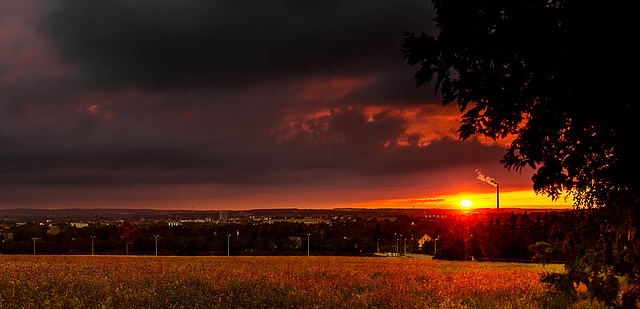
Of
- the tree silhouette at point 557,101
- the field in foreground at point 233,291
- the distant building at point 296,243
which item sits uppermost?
the tree silhouette at point 557,101

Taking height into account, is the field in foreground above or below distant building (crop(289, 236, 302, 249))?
above

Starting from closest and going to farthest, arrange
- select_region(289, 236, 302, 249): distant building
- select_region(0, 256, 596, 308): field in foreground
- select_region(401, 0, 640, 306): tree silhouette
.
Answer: select_region(401, 0, 640, 306): tree silhouette, select_region(0, 256, 596, 308): field in foreground, select_region(289, 236, 302, 249): distant building

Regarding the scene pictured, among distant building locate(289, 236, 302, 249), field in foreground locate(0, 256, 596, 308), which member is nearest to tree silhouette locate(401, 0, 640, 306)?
field in foreground locate(0, 256, 596, 308)

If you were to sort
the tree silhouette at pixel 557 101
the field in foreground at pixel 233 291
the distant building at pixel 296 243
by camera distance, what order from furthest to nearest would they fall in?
the distant building at pixel 296 243, the field in foreground at pixel 233 291, the tree silhouette at pixel 557 101

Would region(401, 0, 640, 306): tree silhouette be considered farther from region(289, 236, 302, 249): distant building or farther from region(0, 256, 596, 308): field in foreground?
region(289, 236, 302, 249): distant building

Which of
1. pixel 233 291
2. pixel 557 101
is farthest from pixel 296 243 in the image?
pixel 557 101

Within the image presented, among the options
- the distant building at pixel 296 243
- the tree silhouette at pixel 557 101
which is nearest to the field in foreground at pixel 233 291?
the tree silhouette at pixel 557 101

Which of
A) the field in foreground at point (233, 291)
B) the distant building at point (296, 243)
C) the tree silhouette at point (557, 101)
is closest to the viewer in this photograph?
the tree silhouette at point (557, 101)

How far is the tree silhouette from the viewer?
22.6 feet

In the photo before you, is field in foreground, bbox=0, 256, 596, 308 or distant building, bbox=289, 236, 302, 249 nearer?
field in foreground, bbox=0, 256, 596, 308

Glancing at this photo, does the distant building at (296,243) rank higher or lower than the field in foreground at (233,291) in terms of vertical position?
lower

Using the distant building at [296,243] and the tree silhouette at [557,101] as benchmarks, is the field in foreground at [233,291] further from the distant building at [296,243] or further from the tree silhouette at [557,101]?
the distant building at [296,243]

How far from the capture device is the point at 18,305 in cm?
995

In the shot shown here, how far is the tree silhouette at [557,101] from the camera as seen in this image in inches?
272
